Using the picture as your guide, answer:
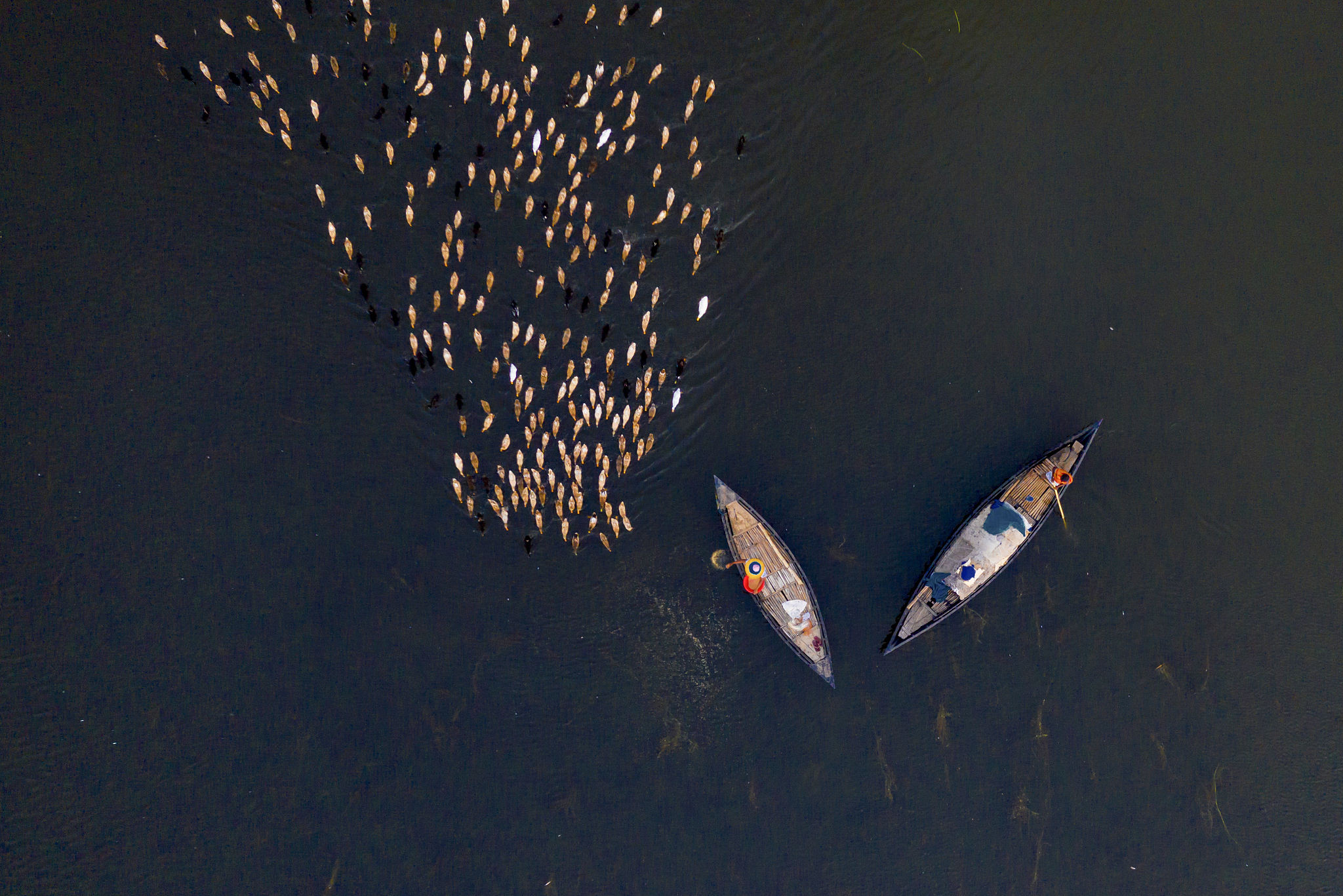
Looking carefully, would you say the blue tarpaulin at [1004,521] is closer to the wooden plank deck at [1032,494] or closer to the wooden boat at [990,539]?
the wooden boat at [990,539]

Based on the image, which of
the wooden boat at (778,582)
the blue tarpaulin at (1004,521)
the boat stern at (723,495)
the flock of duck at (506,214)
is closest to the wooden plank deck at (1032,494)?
the blue tarpaulin at (1004,521)

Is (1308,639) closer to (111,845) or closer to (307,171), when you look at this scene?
(307,171)

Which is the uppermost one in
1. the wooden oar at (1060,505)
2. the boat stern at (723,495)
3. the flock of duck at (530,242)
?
the flock of duck at (530,242)

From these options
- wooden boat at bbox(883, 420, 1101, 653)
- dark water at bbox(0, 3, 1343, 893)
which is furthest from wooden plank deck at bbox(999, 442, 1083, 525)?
dark water at bbox(0, 3, 1343, 893)

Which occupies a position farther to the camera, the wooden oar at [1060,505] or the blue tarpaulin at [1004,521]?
the wooden oar at [1060,505]

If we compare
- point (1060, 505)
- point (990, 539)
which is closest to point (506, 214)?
point (990, 539)
